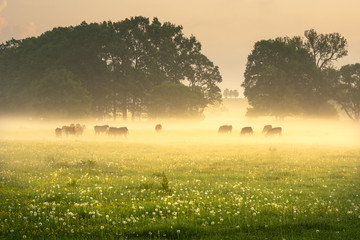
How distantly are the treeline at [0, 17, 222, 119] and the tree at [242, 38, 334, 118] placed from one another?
42.4ft

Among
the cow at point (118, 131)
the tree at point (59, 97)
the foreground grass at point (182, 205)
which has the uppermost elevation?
the tree at point (59, 97)

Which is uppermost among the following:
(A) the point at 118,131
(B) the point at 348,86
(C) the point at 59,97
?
(B) the point at 348,86

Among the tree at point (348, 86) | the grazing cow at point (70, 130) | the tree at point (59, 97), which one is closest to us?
the grazing cow at point (70, 130)

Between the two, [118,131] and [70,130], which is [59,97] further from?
[118,131]

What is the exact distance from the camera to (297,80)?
310 ft

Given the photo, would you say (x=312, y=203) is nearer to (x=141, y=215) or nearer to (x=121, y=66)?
(x=141, y=215)

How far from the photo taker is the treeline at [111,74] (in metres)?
88.6

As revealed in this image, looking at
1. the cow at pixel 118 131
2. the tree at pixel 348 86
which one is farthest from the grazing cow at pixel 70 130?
the tree at pixel 348 86

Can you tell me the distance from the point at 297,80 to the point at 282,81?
6.23m

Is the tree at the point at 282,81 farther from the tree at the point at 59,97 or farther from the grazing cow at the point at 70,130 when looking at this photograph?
the grazing cow at the point at 70,130

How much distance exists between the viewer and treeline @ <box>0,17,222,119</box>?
88.6 m

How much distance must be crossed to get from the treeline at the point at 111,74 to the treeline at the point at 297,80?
45.6ft

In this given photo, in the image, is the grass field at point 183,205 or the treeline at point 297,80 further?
the treeline at point 297,80

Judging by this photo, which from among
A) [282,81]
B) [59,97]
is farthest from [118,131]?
[282,81]
